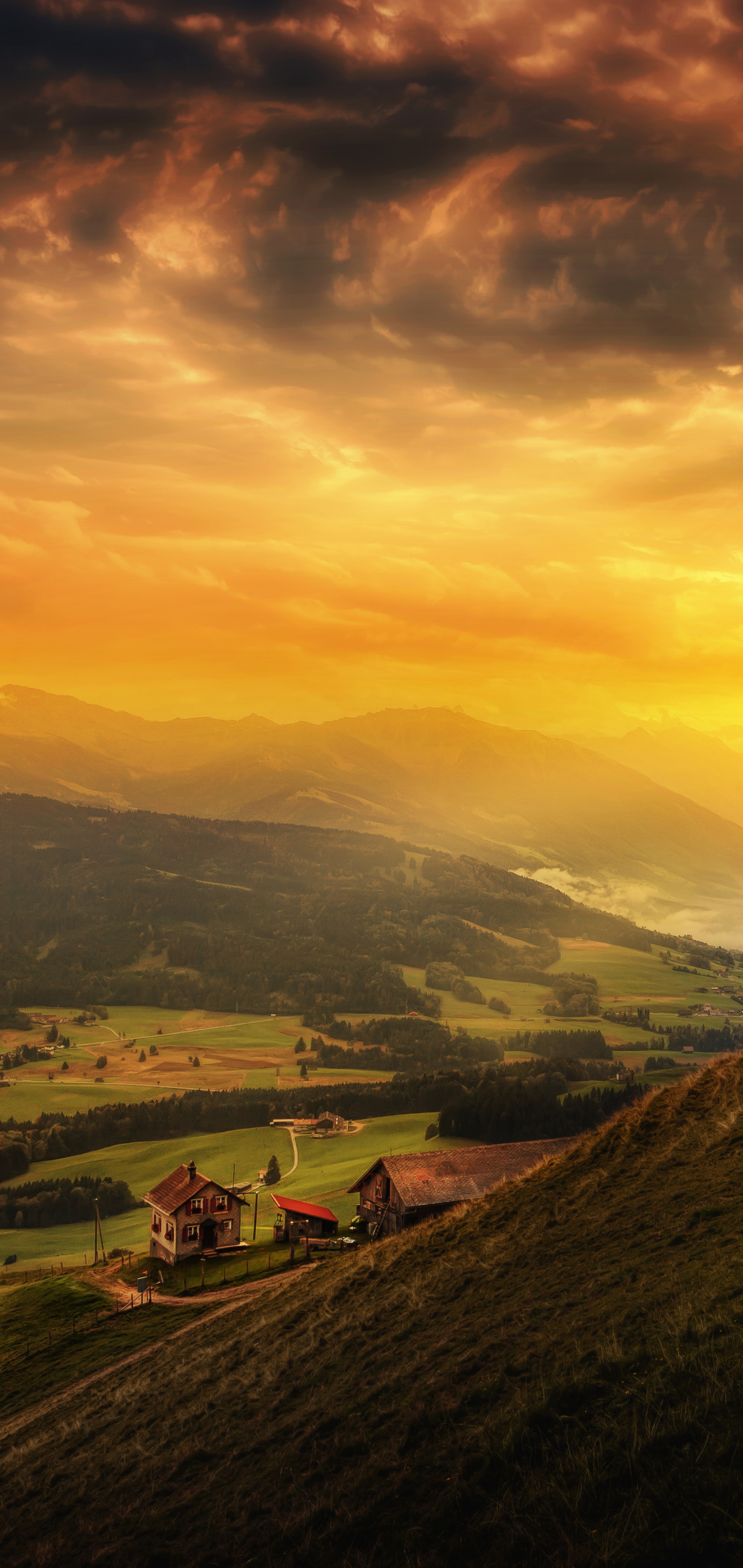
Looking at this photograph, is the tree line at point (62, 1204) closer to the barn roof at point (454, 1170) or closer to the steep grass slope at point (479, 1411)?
the barn roof at point (454, 1170)

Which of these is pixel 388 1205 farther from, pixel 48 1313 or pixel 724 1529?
pixel 724 1529

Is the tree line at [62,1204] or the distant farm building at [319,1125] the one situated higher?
the distant farm building at [319,1125]

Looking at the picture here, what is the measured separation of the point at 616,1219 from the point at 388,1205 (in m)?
49.9

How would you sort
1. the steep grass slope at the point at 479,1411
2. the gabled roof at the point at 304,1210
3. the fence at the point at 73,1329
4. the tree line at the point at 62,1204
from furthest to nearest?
the tree line at the point at 62,1204
the gabled roof at the point at 304,1210
the fence at the point at 73,1329
the steep grass slope at the point at 479,1411

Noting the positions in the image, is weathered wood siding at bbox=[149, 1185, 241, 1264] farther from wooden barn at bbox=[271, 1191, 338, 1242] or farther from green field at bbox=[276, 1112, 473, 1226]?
green field at bbox=[276, 1112, 473, 1226]

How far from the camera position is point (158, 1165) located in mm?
177625

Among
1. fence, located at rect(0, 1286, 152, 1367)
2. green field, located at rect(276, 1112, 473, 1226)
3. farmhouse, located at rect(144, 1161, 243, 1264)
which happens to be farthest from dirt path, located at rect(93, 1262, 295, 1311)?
green field, located at rect(276, 1112, 473, 1226)

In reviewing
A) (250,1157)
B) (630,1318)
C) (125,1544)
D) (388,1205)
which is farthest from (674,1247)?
(250,1157)

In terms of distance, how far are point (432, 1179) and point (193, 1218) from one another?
917 inches

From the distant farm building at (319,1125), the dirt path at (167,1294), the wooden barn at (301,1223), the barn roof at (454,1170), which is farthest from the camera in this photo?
the distant farm building at (319,1125)

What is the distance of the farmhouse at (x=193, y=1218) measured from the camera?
247 feet

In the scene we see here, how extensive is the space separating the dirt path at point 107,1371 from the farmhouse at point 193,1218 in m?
26.1

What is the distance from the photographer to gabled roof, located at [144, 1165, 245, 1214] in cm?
7556

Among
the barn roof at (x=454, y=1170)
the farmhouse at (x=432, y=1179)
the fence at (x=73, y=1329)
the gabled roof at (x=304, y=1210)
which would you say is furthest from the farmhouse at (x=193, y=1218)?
the barn roof at (x=454, y=1170)
